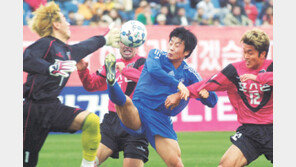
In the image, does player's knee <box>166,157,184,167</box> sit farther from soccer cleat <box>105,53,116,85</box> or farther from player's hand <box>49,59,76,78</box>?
player's hand <box>49,59,76,78</box>

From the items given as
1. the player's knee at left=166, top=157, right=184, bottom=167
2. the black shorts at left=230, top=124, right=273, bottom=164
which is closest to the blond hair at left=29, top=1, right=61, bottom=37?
the player's knee at left=166, top=157, right=184, bottom=167

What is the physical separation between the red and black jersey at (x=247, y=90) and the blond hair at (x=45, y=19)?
6.81 ft

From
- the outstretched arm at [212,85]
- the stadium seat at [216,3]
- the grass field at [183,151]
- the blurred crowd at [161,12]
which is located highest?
the stadium seat at [216,3]

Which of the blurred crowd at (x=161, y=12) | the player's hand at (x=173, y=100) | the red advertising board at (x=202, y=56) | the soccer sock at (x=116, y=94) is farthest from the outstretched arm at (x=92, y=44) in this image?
the blurred crowd at (x=161, y=12)

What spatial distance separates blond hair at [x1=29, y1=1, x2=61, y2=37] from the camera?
25.3 feet

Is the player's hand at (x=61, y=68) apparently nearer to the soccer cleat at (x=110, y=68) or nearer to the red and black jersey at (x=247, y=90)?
the soccer cleat at (x=110, y=68)

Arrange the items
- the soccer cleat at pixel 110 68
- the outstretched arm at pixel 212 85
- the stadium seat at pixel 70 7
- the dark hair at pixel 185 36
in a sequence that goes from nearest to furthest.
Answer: the soccer cleat at pixel 110 68 → the outstretched arm at pixel 212 85 → the dark hair at pixel 185 36 → the stadium seat at pixel 70 7

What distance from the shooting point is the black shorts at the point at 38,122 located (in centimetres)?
732

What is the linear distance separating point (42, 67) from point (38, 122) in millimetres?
737

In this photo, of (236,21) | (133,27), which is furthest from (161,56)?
(236,21)

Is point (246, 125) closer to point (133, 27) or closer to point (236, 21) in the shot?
point (133, 27)

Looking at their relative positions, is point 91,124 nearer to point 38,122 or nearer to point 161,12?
point 38,122

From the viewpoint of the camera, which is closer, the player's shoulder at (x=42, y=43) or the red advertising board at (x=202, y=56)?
the player's shoulder at (x=42, y=43)

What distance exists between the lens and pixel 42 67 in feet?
23.5
